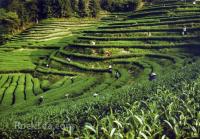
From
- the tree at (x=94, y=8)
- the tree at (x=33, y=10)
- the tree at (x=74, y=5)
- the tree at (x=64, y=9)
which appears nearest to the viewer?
the tree at (x=94, y=8)

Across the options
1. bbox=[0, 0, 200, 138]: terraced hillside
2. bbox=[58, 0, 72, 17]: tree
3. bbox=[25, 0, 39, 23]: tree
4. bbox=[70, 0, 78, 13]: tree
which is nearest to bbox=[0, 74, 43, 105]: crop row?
bbox=[0, 0, 200, 138]: terraced hillside

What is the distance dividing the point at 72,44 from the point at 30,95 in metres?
19.4

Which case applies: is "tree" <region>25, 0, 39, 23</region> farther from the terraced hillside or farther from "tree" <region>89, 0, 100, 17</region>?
the terraced hillside

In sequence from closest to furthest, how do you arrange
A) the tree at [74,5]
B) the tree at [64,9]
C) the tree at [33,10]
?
the tree at [64,9] → the tree at [33,10] → the tree at [74,5]

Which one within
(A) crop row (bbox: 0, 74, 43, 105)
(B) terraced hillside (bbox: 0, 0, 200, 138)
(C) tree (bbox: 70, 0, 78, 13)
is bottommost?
(A) crop row (bbox: 0, 74, 43, 105)

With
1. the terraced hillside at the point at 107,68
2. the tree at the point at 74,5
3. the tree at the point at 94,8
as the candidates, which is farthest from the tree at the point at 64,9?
the terraced hillside at the point at 107,68

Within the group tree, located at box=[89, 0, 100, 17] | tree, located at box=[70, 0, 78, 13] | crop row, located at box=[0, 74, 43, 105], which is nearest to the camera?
crop row, located at box=[0, 74, 43, 105]

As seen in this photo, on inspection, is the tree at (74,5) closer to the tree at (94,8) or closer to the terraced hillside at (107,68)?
the tree at (94,8)

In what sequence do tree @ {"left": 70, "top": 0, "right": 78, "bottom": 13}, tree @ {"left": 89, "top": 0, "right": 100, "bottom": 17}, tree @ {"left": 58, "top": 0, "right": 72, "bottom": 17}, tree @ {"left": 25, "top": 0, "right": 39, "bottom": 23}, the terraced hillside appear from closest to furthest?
the terraced hillside
tree @ {"left": 89, "top": 0, "right": 100, "bottom": 17}
tree @ {"left": 58, "top": 0, "right": 72, "bottom": 17}
tree @ {"left": 25, "top": 0, "right": 39, "bottom": 23}
tree @ {"left": 70, "top": 0, "right": 78, "bottom": 13}

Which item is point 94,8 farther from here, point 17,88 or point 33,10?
point 17,88

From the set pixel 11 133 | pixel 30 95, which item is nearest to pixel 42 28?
pixel 30 95

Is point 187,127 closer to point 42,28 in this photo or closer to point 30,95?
point 30,95

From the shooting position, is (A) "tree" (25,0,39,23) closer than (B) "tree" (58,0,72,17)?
No

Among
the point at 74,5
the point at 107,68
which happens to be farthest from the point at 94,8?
the point at 107,68
